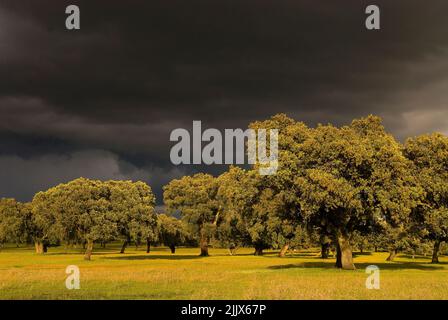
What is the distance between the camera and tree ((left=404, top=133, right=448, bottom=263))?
56594 mm

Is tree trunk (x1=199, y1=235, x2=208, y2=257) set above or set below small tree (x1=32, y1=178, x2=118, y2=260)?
below

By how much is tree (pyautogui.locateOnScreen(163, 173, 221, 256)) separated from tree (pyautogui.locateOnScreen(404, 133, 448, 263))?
55.7 meters

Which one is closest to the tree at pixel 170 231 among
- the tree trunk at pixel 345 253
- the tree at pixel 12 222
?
the tree at pixel 12 222

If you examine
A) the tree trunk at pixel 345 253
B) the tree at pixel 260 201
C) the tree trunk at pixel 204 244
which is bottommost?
the tree trunk at pixel 204 244

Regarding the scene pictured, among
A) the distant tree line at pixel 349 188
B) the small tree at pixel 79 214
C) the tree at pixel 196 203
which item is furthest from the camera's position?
the tree at pixel 196 203

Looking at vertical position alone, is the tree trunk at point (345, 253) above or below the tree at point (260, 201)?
below

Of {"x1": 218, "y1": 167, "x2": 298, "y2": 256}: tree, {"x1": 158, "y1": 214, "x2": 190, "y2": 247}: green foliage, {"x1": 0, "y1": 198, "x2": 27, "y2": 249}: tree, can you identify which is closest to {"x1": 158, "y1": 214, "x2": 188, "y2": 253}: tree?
{"x1": 158, "y1": 214, "x2": 190, "y2": 247}: green foliage

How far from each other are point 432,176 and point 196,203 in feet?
199

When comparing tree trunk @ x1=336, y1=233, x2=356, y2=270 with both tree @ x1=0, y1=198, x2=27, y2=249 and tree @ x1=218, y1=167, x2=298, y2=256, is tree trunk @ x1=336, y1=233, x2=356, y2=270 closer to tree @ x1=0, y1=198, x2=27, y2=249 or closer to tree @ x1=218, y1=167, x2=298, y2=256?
tree @ x1=218, y1=167, x2=298, y2=256

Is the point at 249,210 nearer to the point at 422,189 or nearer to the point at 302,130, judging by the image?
the point at 302,130

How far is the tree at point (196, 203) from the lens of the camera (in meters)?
110

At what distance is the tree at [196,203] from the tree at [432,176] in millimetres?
55743

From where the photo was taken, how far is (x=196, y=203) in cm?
11212

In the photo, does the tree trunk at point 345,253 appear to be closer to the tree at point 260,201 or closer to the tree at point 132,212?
the tree at point 260,201
